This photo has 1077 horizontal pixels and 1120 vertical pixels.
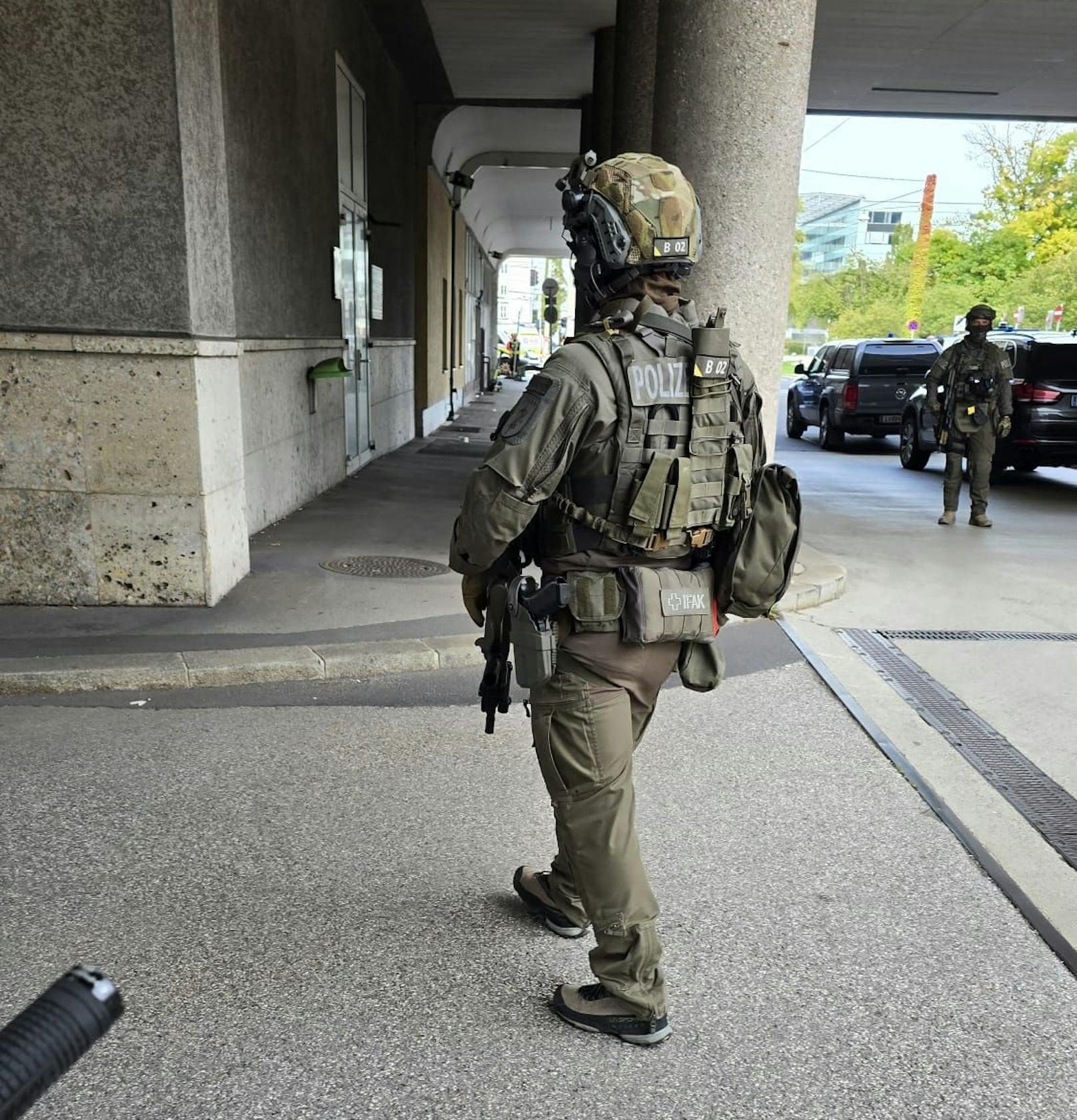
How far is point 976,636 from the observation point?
6.55 meters

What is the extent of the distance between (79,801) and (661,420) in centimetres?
276

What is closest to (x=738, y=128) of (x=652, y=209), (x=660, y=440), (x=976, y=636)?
(x=976, y=636)

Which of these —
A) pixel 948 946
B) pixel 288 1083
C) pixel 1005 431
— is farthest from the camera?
pixel 1005 431

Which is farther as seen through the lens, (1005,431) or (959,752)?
(1005,431)

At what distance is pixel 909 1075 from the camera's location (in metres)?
2.51

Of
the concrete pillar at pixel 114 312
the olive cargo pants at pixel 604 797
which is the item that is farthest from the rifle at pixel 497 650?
the concrete pillar at pixel 114 312

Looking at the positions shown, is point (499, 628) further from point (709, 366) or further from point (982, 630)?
point (982, 630)

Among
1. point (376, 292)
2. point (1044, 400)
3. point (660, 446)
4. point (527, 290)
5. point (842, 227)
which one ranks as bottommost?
point (1044, 400)

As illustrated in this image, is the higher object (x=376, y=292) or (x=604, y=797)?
(x=376, y=292)

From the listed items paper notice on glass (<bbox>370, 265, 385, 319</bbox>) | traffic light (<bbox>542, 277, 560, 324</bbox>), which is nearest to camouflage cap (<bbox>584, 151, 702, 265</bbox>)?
paper notice on glass (<bbox>370, 265, 385, 319</bbox>)

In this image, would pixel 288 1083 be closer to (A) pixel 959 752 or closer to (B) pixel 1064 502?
(A) pixel 959 752

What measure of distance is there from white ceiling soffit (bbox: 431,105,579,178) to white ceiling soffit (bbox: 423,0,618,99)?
1.31 metres

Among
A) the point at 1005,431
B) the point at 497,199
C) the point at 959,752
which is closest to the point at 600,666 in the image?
the point at 959,752

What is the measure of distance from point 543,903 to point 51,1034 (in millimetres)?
2429
